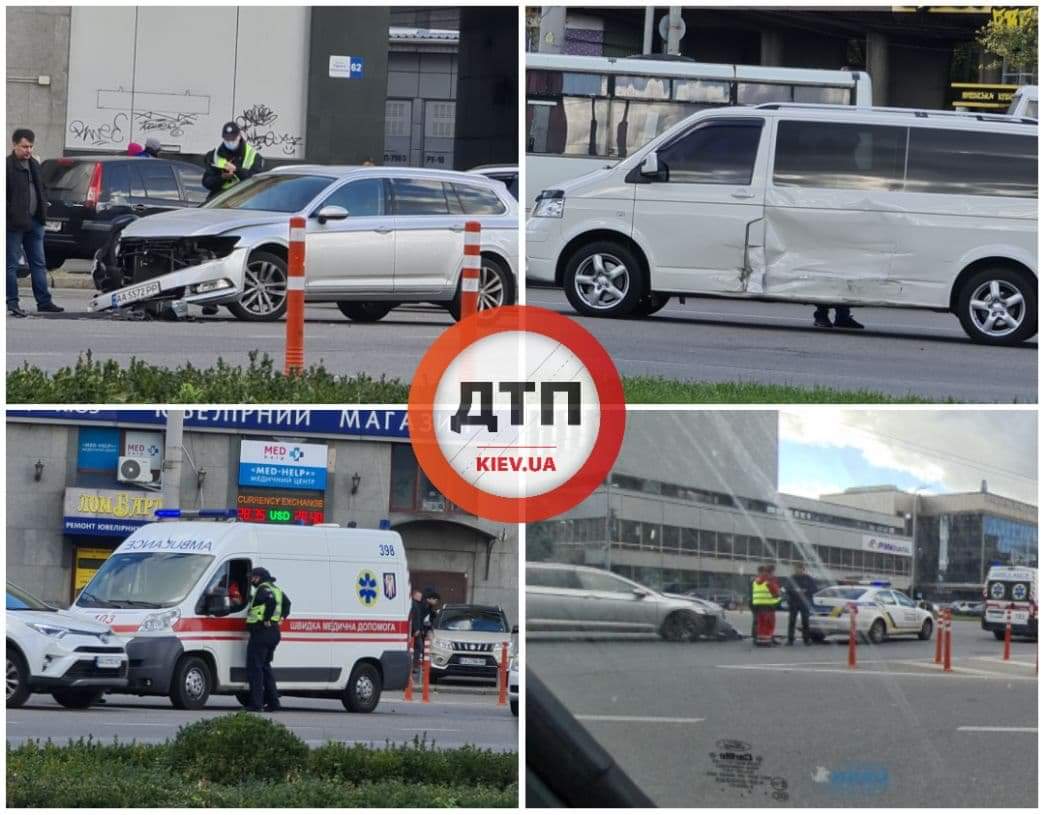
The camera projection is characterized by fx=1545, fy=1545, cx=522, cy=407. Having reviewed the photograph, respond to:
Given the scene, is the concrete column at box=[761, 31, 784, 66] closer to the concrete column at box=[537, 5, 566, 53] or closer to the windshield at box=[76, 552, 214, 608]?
the concrete column at box=[537, 5, 566, 53]

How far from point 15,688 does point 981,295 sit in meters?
8.06

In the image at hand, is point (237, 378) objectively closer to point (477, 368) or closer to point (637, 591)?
point (477, 368)

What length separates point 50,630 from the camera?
938cm

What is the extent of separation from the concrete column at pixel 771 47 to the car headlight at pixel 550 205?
218 centimetres

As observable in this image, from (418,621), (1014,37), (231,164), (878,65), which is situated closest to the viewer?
(418,621)

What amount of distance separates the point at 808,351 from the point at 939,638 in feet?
13.4

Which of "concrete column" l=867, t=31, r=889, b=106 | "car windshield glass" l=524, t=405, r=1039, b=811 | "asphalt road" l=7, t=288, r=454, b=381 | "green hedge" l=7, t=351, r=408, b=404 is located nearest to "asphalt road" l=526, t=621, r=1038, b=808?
"car windshield glass" l=524, t=405, r=1039, b=811

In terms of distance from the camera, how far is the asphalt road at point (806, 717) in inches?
327

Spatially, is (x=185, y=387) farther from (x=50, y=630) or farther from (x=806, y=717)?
(x=806, y=717)

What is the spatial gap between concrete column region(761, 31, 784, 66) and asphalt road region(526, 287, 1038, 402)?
2238 millimetres

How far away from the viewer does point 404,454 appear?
9273mm

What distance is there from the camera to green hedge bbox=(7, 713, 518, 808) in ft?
27.0

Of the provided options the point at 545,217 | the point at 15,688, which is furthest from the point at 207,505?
the point at 545,217

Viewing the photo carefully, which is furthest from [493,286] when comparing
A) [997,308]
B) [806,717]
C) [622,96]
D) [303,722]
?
[622,96]
